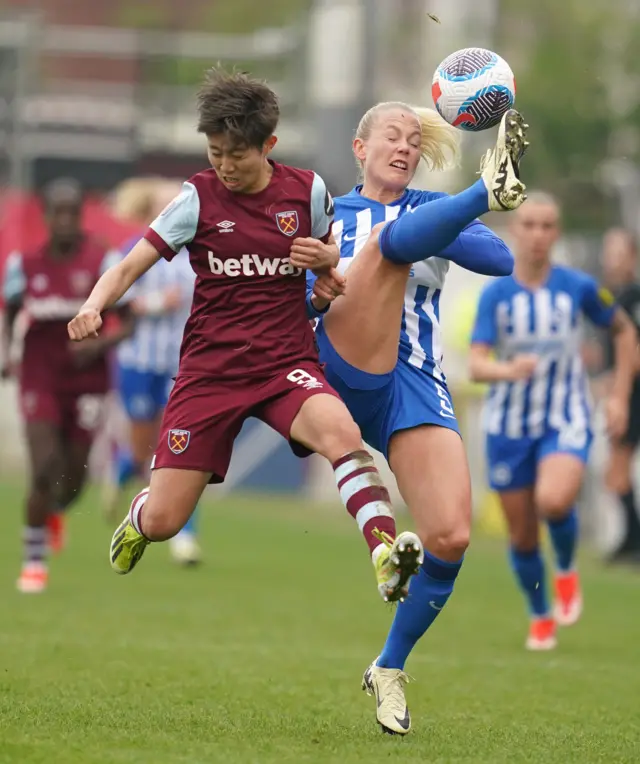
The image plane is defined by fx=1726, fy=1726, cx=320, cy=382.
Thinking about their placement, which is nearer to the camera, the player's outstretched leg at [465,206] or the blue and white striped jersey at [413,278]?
the player's outstretched leg at [465,206]

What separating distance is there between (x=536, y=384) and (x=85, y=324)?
4394 millimetres

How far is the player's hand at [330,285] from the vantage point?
6480mm

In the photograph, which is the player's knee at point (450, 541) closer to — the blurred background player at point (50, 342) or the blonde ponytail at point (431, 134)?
the blonde ponytail at point (431, 134)

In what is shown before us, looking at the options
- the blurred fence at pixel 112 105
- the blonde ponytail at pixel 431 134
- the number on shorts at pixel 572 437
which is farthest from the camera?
the blurred fence at pixel 112 105

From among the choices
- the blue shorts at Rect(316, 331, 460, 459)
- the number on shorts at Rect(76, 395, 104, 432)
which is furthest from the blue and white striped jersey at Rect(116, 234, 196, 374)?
the blue shorts at Rect(316, 331, 460, 459)

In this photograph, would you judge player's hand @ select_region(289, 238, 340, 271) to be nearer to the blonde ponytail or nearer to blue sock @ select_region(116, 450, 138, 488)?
the blonde ponytail

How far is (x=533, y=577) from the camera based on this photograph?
31.9ft

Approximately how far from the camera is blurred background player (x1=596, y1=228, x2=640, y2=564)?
48.2 feet

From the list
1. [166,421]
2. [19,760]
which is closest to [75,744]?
[19,760]

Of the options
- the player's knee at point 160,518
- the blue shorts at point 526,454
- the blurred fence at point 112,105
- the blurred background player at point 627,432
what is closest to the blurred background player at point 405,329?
the player's knee at point 160,518

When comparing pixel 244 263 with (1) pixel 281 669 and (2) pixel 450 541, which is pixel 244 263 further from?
(1) pixel 281 669

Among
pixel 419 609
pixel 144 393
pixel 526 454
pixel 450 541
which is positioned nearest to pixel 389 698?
pixel 419 609

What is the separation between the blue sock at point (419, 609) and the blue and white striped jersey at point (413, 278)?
807mm

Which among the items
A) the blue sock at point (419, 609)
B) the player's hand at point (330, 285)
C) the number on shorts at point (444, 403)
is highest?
the player's hand at point (330, 285)
